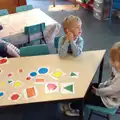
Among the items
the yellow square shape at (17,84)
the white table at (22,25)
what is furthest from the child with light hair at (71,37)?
the white table at (22,25)

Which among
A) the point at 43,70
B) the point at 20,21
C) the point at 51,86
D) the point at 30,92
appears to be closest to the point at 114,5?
the point at 20,21

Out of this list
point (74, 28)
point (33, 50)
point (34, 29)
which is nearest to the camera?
point (74, 28)

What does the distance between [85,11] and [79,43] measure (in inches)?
129

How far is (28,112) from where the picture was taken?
2.49 m

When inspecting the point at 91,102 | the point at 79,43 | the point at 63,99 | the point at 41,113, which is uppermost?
the point at 79,43

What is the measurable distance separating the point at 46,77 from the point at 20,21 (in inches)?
66.7

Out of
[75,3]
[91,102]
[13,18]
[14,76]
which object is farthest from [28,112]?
[75,3]

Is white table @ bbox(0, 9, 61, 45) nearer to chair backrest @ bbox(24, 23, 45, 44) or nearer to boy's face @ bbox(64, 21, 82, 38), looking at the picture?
chair backrest @ bbox(24, 23, 45, 44)

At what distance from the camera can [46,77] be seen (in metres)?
2.00

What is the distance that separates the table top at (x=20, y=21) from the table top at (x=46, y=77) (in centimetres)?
99

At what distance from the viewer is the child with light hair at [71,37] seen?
2.18m

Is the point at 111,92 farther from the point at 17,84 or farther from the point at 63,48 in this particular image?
the point at 17,84

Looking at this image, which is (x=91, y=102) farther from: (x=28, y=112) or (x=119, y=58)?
(x=28, y=112)

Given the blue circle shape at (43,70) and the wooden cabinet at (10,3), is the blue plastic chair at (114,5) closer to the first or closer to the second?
the wooden cabinet at (10,3)
